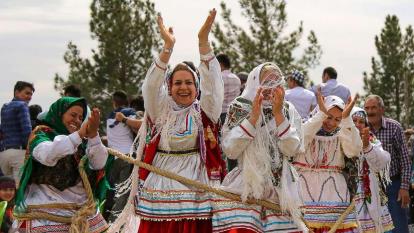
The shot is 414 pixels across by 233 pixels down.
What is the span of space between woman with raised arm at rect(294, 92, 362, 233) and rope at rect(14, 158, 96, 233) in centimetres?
215

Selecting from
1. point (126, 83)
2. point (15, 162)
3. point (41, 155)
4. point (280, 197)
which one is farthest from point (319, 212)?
point (126, 83)

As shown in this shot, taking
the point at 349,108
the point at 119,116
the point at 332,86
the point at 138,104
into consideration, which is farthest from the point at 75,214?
the point at 332,86

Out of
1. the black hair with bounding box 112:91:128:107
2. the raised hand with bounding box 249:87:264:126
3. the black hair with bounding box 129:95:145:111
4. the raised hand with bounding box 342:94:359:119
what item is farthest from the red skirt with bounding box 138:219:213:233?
the black hair with bounding box 129:95:145:111

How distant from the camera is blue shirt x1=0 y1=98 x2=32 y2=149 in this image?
39.1ft

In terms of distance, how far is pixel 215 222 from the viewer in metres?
7.59

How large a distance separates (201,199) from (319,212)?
4.79 feet

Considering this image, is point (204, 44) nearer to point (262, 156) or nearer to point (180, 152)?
point (180, 152)

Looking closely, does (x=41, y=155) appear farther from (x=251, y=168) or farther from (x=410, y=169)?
(x=410, y=169)

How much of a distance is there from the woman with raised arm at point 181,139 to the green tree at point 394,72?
98.2ft

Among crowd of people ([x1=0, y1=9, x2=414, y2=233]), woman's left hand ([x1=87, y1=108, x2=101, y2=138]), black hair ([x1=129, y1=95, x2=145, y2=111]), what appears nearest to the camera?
woman's left hand ([x1=87, y1=108, x2=101, y2=138])

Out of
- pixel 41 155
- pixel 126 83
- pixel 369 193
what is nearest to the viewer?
pixel 41 155

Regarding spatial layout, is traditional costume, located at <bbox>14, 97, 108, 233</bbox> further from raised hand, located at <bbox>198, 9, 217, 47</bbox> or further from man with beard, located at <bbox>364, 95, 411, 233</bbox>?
man with beard, located at <bbox>364, 95, 411, 233</bbox>

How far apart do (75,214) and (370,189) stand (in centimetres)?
352

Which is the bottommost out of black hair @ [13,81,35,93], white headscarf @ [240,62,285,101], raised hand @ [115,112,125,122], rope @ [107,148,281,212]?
rope @ [107,148,281,212]
